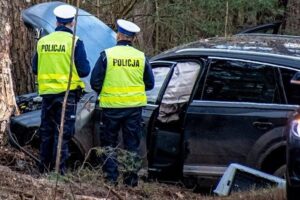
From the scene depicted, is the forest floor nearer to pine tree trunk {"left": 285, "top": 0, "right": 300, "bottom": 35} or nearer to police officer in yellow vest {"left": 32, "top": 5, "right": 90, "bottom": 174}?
police officer in yellow vest {"left": 32, "top": 5, "right": 90, "bottom": 174}

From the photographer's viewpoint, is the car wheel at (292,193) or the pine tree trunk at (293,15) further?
the pine tree trunk at (293,15)

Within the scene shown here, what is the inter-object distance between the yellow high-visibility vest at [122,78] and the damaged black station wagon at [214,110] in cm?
40

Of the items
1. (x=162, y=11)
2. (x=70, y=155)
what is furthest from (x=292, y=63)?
(x=162, y=11)

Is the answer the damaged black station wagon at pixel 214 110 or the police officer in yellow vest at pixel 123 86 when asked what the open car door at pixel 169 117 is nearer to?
the damaged black station wagon at pixel 214 110

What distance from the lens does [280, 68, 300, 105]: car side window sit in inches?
269

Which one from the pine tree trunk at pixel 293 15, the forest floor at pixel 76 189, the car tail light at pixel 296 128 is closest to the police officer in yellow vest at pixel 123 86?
the forest floor at pixel 76 189

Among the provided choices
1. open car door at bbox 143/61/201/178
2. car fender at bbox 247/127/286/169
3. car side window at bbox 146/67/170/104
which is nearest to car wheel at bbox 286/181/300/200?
car fender at bbox 247/127/286/169

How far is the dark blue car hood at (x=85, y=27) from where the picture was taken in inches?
340

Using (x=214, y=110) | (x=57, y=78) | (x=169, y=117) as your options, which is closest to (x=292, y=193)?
(x=214, y=110)

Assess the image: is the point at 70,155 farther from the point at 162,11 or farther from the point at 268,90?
the point at 162,11

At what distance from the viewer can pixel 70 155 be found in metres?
7.81

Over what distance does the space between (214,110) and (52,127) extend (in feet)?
5.61

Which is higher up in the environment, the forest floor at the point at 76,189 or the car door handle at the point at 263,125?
the car door handle at the point at 263,125

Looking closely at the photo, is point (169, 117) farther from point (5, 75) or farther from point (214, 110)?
point (5, 75)
